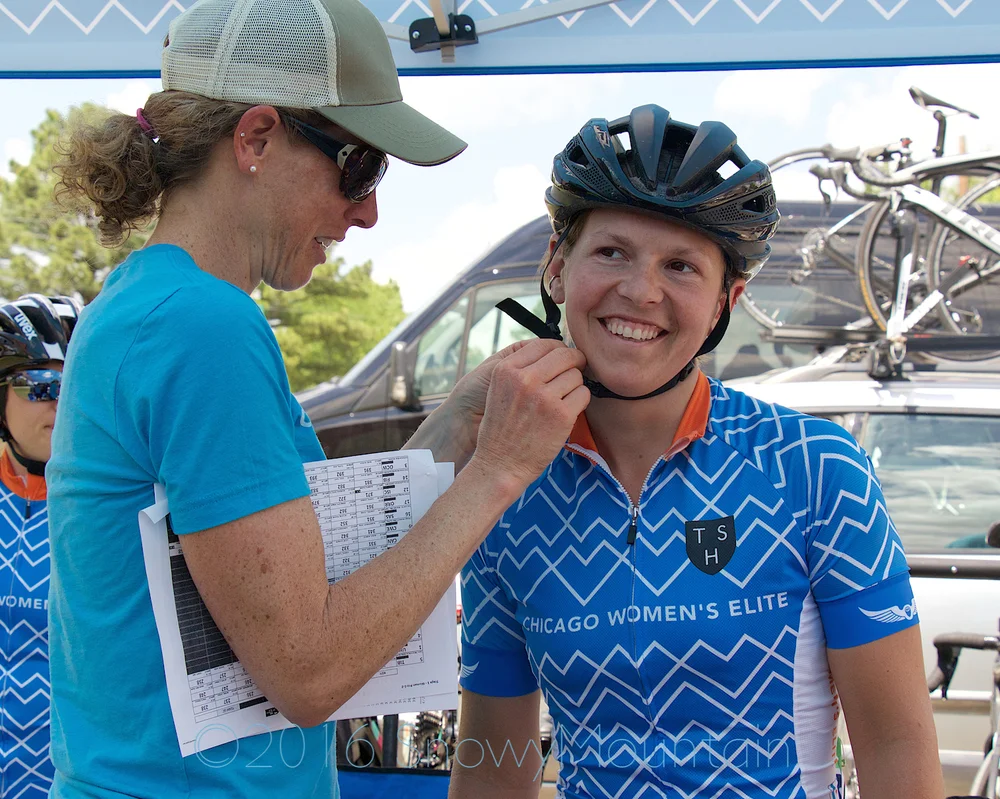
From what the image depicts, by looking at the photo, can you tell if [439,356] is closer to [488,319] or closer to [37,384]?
[488,319]

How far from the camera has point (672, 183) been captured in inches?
71.4

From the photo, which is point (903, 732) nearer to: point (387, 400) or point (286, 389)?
point (286, 389)

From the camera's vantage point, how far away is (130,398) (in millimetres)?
1299

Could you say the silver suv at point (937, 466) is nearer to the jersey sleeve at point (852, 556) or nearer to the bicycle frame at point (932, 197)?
the bicycle frame at point (932, 197)

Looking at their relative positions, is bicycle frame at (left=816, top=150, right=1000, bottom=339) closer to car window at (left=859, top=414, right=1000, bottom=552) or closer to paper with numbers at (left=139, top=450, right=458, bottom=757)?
car window at (left=859, top=414, right=1000, bottom=552)

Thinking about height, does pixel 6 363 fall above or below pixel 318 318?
above

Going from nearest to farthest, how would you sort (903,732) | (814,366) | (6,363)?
(903,732), (6,363), (814,366)

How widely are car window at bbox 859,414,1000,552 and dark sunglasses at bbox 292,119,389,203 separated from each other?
3.68 meters

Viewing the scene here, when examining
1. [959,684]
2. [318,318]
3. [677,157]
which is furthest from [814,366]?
[318,318]

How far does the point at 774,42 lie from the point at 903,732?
1699 mm

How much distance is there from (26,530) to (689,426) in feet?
6.23

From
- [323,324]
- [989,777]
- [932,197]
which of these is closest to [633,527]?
[989,777]

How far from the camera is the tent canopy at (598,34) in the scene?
2.39 m

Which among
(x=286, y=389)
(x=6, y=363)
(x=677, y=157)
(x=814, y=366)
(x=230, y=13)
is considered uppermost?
(x=230, y=13)
